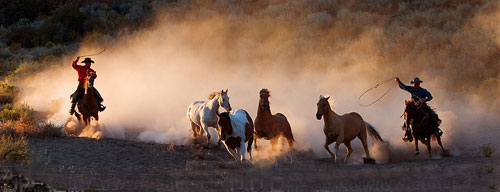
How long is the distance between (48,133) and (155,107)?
34.7 ft

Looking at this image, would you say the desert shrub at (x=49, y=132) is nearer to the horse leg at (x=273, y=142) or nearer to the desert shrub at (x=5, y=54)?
the horse leg at (x=273, y=142)

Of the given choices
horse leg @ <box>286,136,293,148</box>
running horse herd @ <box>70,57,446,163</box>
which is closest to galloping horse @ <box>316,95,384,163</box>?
running horse herd @ <box>70,57,446,163</box>

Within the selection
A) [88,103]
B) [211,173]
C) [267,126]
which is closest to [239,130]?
[267,126]

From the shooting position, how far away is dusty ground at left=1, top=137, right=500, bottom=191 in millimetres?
11086

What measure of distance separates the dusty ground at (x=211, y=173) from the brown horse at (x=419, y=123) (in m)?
1.08

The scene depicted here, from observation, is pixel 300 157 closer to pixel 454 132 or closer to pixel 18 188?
pixel 454 132

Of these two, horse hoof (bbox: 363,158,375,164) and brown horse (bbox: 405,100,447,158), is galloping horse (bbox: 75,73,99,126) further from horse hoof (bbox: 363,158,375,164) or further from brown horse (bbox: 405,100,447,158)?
brown horse (bbox: 405,100,447,158)

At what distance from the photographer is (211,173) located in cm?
1250

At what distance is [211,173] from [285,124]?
5211mm

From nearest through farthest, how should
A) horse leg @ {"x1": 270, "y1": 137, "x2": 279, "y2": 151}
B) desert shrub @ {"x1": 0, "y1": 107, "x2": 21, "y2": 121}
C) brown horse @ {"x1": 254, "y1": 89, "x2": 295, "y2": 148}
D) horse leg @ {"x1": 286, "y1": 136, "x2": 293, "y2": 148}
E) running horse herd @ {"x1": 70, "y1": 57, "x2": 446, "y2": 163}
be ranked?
running horse herd @ {"x1": 70, "y1": 57, "x2": 446, "y2": 163}, brown horse @ {"x1": 254, "y1": 89, "x2": 295, "y2": 148}, horse leg @ {"x1": 270, "y1": 137, "x2": 279, "y2": 151}, horse leg @ {"x1": 286, "y1": 136, "x2": 293, "y2": 148}, desert shrub @ {"x1": 0, "y1": 107, "x2": 21, "y2": 121}

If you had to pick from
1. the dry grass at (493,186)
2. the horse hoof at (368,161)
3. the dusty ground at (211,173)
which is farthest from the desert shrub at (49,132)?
the dry grass at (493,186)

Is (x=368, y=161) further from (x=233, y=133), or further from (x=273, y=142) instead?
(x=233, y=133)

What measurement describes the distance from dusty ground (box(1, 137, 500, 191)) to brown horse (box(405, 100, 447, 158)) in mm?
1081

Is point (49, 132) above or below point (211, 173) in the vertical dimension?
above
